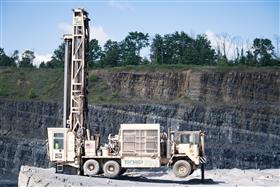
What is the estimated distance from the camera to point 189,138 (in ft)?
82.2

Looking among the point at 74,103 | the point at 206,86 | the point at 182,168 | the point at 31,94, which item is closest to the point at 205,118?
the point at 206,86

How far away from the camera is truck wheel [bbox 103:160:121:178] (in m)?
24.4

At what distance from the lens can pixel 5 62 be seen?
110938mm

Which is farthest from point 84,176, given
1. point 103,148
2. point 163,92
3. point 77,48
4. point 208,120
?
point 163,92

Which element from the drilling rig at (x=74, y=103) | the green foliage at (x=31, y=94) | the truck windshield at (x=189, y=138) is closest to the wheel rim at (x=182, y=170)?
the truck windshield at (x=189, y=138)

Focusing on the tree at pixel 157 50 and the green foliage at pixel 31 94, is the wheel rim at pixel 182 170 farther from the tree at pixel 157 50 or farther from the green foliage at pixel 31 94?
the tree at pixel 157 50

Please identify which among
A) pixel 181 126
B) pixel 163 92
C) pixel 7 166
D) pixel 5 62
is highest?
pixel 5 62

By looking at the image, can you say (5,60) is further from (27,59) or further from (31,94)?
(31,94)

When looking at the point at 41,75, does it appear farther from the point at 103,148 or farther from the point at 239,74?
the point at 103,148

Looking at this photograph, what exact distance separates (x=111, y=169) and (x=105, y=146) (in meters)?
1.09

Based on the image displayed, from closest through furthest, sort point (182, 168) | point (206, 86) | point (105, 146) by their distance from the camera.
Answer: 1. point (182, 168)
2. point (105, 146)
3. point (206, 86)

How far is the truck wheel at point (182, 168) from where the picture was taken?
24.5 metres

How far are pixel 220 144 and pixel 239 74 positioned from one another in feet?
48.2

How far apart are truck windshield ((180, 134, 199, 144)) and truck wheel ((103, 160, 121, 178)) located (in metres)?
2.87
